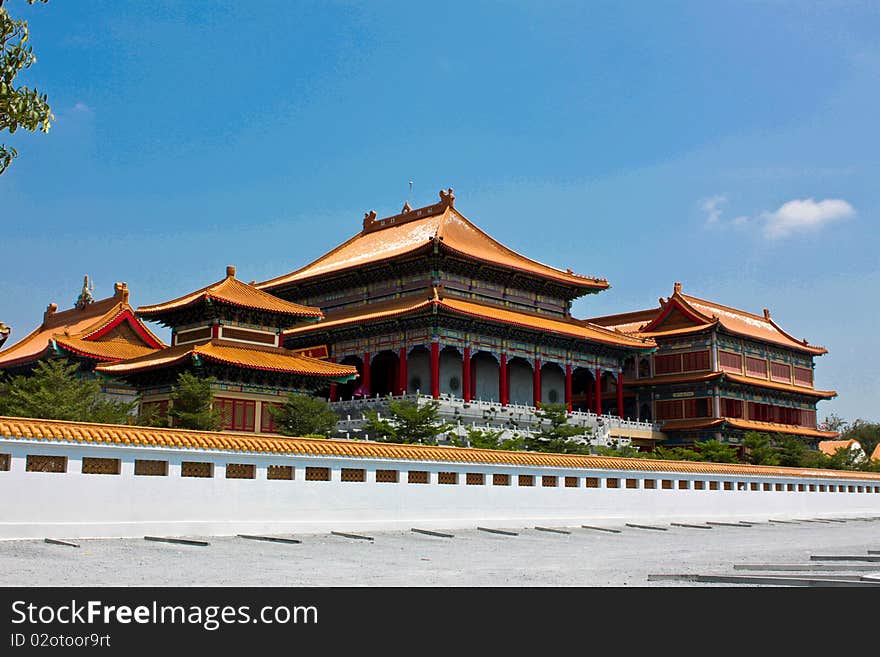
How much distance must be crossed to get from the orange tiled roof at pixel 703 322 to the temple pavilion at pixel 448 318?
6.44 metres

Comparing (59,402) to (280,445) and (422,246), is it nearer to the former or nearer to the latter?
(280,445)

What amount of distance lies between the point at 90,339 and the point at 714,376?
3762 cm

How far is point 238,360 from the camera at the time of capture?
3694cm

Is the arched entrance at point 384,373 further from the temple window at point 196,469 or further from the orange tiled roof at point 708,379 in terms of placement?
the temple window at point 196,469

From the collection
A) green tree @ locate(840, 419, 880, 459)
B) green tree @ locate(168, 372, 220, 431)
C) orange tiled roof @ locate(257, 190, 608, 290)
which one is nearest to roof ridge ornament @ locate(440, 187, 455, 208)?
orange tiled roof @ locate(257, 190, 608, 290)

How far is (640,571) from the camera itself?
16141 millimetres

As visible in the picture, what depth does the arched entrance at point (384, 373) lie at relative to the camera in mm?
52656

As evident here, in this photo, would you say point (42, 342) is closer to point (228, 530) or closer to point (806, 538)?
point (228, 530)

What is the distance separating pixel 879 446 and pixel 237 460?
304 feet

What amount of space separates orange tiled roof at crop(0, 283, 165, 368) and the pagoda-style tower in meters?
8.78

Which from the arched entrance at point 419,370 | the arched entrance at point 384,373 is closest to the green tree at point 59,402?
the arched entrance at point 419,370

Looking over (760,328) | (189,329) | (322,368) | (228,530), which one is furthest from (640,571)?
(760,328)

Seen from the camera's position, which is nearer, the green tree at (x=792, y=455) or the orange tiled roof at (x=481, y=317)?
the orange tiled roof at (x=481, y=317)

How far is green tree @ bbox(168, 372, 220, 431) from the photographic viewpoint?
1245 inches
